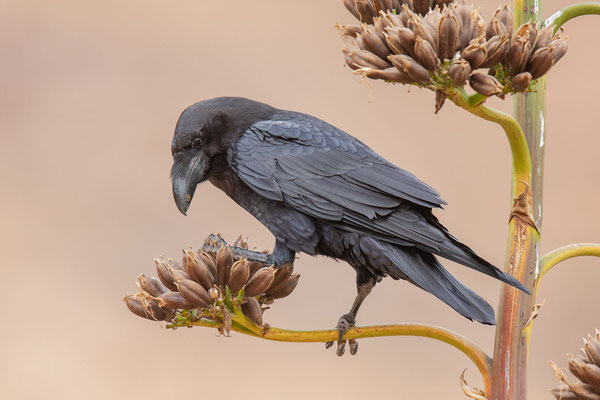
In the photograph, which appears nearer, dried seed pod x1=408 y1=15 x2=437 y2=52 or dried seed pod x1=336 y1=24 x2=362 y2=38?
dried seed pod x1=408 y1=15 x2=437 y2=52

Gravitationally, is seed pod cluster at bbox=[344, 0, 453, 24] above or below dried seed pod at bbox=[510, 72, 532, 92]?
above

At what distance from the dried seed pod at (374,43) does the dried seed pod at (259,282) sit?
30 centimetres

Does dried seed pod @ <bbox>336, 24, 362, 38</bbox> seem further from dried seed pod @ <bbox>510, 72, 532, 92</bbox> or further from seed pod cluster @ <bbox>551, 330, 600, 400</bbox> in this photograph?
seed pod cluster @ <bbox>551, 330, 600, 400</bbox>

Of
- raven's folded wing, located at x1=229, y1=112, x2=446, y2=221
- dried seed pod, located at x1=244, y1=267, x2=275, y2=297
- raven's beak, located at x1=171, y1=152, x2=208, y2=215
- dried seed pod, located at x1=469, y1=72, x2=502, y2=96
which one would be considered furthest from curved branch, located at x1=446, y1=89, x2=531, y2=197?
raven's beak, located at x1=171, y1=152, x2=208, y2=215

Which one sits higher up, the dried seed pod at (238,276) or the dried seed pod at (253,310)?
the dried seed pod at (238,276)

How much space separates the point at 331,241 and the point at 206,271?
0.94ft

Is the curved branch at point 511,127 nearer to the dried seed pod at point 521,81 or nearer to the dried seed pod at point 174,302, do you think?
the dried seed pod at point 521,81

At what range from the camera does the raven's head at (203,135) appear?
1.07m

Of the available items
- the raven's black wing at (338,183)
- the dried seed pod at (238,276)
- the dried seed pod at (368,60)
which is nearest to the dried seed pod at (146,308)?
the dried seed pod at (238,276)

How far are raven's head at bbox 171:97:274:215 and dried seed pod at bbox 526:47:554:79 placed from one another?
518 millimetres

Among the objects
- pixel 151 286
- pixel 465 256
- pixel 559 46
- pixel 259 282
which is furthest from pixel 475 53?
pixel 151 286

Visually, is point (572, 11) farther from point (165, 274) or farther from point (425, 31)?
point (165, 274)

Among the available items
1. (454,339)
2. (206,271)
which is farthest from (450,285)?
(206,271)

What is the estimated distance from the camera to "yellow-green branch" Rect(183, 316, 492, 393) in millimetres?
829
